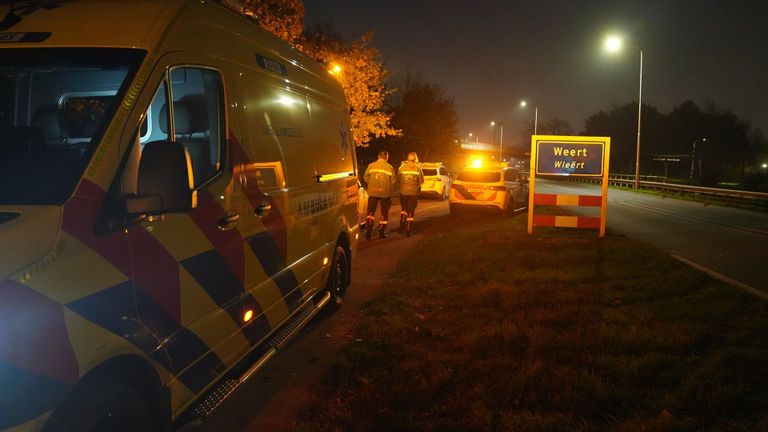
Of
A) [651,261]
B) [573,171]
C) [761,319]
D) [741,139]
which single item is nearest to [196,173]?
[761,319]

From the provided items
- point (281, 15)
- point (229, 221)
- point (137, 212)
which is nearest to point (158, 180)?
point (137, 212)

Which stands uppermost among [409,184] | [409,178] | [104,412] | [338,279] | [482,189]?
[409,178]

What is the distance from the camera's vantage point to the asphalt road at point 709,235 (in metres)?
9.55

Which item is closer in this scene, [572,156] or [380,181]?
[572,156]

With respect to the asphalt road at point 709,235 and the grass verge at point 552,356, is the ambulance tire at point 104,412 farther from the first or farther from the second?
the asphalt road at point 709,235

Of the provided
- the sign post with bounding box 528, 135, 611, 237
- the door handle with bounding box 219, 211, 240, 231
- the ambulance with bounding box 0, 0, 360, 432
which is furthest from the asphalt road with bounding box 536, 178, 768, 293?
the door handle with bounding box 219, 211, 240, 231

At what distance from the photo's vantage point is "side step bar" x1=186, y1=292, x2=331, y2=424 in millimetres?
3289

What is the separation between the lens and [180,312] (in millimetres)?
3086

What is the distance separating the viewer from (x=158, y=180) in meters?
2.62

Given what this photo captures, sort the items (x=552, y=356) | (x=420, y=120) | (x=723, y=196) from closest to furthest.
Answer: (x=552, y=356) → (x=723, y=196) → (x=420, y=120)

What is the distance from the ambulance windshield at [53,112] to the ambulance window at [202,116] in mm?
422

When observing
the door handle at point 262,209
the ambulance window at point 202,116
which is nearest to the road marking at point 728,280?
the door handle at point 262,209

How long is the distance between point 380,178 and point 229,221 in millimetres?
8744

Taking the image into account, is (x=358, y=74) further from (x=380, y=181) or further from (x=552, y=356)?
(x=552, y=356)
